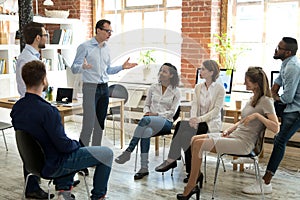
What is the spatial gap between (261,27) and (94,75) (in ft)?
7.56

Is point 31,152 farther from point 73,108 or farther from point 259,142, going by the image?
point 259,142

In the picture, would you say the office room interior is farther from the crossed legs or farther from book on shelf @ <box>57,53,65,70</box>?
the crossed legs

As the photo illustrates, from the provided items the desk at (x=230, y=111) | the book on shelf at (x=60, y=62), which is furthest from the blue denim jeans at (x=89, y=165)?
the book on shelf at (x=60, y=62)

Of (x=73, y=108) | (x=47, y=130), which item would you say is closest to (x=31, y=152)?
(x=47, y=130)

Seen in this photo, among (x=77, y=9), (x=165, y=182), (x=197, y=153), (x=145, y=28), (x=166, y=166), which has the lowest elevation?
(x=165, y=182)

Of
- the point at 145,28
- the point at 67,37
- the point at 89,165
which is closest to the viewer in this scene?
the point at 89,165

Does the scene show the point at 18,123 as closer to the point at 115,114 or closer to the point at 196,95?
the point at 196,95

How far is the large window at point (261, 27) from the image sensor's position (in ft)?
15.0

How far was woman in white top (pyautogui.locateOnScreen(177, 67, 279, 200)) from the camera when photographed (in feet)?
9.82

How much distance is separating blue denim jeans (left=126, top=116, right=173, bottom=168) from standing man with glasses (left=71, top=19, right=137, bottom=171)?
0.45 metres

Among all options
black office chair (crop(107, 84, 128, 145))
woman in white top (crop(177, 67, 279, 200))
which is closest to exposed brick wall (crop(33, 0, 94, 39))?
black office chair (crop(107, 84, 128, 145))

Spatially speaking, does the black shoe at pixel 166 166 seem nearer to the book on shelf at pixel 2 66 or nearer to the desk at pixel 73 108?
the desk at pixel 73 108

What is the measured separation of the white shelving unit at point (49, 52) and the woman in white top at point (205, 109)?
302cm

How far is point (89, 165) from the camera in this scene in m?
2.65
